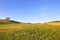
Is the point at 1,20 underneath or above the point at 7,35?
above

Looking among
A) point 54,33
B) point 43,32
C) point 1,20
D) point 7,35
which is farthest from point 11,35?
point 1,20

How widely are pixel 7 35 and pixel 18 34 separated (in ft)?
6.13

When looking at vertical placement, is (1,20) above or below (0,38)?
above

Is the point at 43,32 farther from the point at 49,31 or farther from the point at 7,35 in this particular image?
the point at 7,35

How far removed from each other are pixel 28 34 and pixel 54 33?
4.24m

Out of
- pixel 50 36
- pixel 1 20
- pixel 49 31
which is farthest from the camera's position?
pixel 1 20

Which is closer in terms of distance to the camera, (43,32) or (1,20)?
(43,32)

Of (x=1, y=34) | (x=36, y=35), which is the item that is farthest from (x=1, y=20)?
(x=36, y=35)

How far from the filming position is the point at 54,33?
26250 millimetres

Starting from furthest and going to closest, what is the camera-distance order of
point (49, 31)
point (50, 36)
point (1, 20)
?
point (1, 20) → point (49, 31) → point (50, 36)

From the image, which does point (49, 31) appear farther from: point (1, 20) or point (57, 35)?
point (1, 20)

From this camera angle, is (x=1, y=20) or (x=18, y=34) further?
(x=1, y=20)

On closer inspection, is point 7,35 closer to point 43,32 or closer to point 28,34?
point 28,34

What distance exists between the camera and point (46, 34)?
26.0 meters
